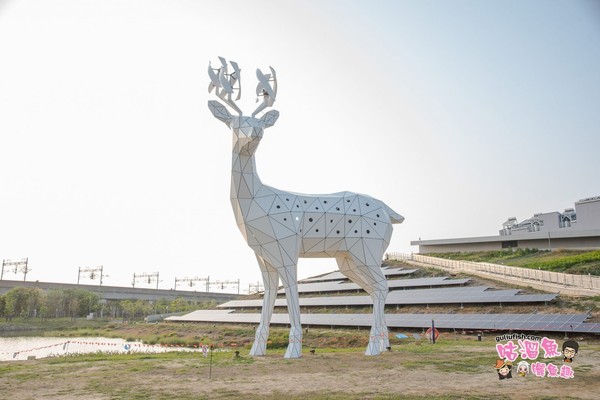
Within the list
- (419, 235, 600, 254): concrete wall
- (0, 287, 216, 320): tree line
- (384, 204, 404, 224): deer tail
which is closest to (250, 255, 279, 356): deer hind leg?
(384, 204, 404, 224): deer tail

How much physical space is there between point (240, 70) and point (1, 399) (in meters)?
13.1

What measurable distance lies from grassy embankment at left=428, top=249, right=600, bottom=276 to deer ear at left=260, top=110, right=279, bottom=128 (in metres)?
34.6

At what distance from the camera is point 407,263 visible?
176ft

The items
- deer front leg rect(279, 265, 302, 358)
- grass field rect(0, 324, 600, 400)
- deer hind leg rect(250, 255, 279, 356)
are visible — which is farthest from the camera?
deer hind leg rect(250, 255, 279, 356)

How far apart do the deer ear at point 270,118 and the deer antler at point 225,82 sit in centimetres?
100

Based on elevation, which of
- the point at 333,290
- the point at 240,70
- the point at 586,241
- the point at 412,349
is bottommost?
the point at 412,349

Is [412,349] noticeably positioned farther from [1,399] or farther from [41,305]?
[41,305]

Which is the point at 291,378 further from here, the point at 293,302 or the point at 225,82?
the point at 225,82

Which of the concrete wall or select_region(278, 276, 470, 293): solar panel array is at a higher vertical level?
the concrete wall

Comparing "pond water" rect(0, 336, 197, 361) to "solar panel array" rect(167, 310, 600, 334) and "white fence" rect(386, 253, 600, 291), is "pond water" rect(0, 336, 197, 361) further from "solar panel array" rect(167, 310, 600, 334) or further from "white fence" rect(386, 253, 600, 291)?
"white fence" rect(386, 253, 600, 291)

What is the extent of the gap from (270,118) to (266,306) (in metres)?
7.41

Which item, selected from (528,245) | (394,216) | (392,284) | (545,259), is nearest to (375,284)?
(394,216)

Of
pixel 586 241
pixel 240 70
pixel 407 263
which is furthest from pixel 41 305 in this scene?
pixel 586 241

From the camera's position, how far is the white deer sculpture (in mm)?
16875
